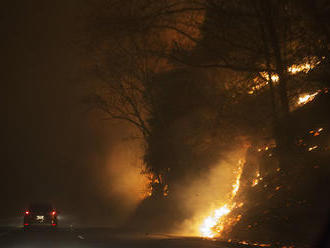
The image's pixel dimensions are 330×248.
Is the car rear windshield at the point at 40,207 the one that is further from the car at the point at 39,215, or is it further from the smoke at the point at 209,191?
the smoke at the point at 209,191

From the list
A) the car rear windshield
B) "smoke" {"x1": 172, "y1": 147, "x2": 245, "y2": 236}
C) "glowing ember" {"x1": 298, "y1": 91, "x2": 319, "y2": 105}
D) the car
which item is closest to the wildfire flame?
"smoke" {"x1": 172, "y1": 147, "x2": 245, "y2": 236}

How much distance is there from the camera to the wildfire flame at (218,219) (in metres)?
23.4

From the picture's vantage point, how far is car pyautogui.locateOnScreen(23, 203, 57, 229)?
3275cm

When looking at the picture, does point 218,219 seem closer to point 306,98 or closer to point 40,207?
point 306,98

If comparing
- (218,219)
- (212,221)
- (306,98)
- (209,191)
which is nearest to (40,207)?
(209,191)

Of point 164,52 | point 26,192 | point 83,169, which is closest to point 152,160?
point 164,52

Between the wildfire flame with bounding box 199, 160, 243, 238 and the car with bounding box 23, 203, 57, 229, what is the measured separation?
10.1 metres

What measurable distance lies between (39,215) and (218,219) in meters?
12.4

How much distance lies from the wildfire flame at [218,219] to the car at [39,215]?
10050mm

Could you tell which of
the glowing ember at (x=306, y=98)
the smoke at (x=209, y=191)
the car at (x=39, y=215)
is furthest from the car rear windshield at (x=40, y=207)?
the glowing ember at (x=306, y=98)

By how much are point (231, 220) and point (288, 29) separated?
323 inches

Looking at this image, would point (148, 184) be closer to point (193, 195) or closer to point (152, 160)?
point (152, 160)

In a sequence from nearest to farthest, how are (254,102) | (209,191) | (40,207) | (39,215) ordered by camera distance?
(254,102), (209,191), (39,215), (40,207)

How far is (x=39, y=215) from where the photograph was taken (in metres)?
33.1
